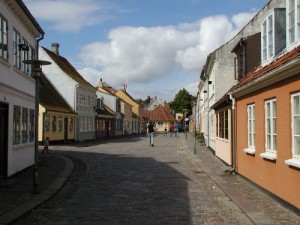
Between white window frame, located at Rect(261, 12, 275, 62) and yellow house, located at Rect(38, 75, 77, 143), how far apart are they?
820 inches

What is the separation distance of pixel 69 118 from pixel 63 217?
3019 centimetres

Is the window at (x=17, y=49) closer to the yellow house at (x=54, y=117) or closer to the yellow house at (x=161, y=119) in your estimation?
the yellow house at (x=54, y=117)

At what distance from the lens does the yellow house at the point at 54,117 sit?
31.8m

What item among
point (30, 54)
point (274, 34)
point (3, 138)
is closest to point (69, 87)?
point (30, 54)

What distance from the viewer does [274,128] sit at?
993 cm

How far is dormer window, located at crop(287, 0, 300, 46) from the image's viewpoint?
9.08 m

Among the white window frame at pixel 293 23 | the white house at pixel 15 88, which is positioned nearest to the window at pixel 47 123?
the white house at pixel 15 88

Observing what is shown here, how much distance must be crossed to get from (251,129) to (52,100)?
25.3 meters

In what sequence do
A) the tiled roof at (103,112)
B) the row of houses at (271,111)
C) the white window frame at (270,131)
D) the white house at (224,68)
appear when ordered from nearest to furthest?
1. the row of houses at (271,111)
2. the white window frame at (270,131)
3. the white house at (224,68)
4. the tiled roof at (103,112)

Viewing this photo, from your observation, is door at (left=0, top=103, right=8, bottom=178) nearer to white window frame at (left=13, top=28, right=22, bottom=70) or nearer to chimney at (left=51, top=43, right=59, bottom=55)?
white window frame at (left=13, top=28, right=22, bottom=70)

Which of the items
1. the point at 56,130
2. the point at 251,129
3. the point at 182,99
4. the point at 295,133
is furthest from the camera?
the point at 182,99

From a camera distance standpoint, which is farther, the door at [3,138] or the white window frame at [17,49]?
the white window frame at [17,49]

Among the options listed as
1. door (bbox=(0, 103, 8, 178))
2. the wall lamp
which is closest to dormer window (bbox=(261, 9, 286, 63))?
door (bbox=(0, 103, 8, 178))

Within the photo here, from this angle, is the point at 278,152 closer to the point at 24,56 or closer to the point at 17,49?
the point at 17,49
